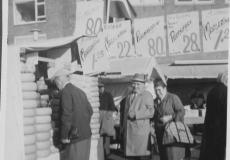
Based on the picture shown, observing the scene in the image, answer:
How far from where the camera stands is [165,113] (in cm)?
309

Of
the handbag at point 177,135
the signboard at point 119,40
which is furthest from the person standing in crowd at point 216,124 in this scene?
the signboard at point 119,40

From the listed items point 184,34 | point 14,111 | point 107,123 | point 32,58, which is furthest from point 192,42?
point 14,111

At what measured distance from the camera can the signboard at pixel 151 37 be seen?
3051 millimetres

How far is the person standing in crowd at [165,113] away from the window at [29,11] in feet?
3.27

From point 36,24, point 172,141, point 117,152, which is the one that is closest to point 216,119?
point 172,141

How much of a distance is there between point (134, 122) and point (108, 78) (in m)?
0.36

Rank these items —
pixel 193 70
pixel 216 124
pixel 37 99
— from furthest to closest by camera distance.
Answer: pixel 37 99 → pixel 193 70 → pixel 216 124

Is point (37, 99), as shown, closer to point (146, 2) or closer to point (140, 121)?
point (140, 121)

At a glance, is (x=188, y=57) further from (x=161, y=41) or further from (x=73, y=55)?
(x=73, y=55)

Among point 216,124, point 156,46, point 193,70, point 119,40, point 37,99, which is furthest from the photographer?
point 37,99

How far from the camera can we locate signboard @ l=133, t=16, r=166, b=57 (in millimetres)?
3051

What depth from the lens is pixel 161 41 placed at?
120 inches

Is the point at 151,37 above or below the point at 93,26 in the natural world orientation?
below

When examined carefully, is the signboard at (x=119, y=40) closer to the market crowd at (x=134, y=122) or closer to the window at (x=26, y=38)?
the market crowd at (x=134, y=122)
